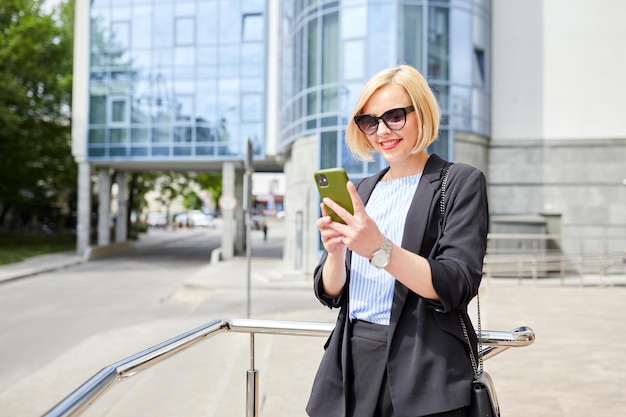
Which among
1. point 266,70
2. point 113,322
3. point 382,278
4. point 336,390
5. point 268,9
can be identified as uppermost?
point 268,9

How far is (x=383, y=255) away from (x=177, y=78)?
84.2 feet

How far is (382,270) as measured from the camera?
1586 mm

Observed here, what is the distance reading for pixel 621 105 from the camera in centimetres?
1773

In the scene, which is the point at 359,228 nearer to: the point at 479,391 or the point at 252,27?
the point at 479,391

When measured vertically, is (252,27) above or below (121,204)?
above

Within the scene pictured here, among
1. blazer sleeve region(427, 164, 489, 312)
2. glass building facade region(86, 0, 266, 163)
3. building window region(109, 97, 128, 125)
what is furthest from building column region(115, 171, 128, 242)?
blazer sleeve region(427, 164, 489, 312)

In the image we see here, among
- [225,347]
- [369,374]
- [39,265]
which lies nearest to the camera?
[369,374]

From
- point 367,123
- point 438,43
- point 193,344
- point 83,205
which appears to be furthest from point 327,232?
point 83,205

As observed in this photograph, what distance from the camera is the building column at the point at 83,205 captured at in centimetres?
2670

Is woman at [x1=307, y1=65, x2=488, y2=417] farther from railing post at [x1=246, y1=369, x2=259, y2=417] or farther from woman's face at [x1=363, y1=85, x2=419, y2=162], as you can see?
railing post at [x1=246, y1=369, x2=259, y2=417]

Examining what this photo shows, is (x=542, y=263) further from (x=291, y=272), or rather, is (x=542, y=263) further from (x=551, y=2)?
(x=551, y=2)

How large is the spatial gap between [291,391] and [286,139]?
16.8 metres

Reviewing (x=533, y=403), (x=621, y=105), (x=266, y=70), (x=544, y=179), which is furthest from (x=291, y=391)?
(x=266, y=70)

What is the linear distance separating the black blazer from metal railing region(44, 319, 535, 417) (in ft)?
1.77
